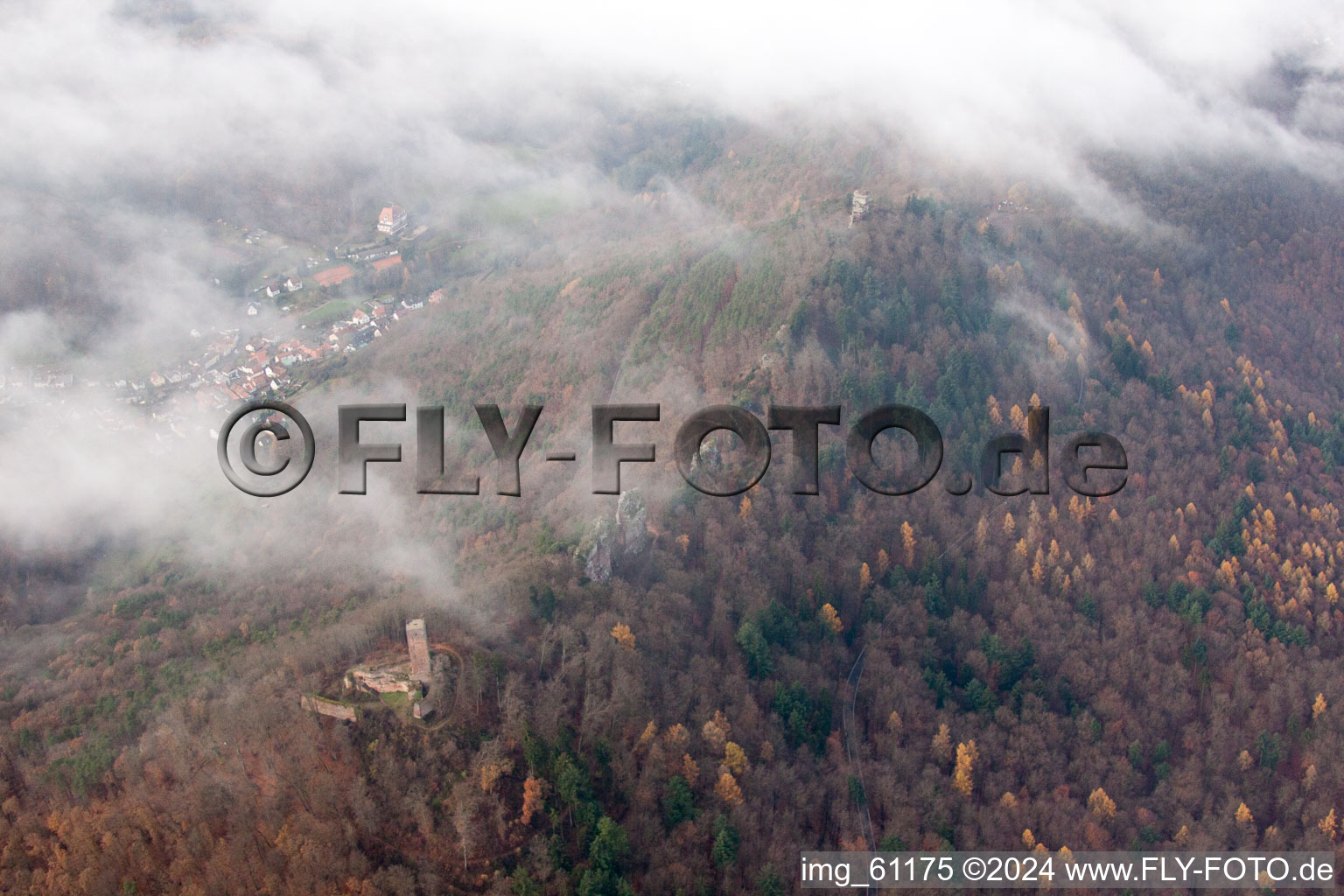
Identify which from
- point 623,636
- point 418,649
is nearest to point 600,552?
point 623,636

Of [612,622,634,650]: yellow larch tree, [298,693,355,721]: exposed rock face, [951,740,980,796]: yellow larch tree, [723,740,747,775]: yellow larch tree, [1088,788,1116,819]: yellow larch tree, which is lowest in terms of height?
[1088,788,1116,819]: yellow larch tree

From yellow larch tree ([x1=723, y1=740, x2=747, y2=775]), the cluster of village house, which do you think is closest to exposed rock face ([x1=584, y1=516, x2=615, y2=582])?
yellow larch tree ([x1=723, y1=740, x2=747, y2=775])

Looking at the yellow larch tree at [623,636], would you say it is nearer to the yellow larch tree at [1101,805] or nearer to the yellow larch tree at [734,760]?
the yellow larch tree at [734,760]

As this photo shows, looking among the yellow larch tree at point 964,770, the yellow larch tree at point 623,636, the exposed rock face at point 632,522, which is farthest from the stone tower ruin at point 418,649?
the yellow larch tree at point 964,770

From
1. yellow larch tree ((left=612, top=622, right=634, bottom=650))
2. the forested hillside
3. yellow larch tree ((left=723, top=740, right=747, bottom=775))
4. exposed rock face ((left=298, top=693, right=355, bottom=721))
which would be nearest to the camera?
the forested hillside

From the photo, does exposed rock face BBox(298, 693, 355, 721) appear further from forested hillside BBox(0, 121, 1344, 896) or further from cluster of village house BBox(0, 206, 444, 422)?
cluster of village house BBox(0, 206, 444, 422)
